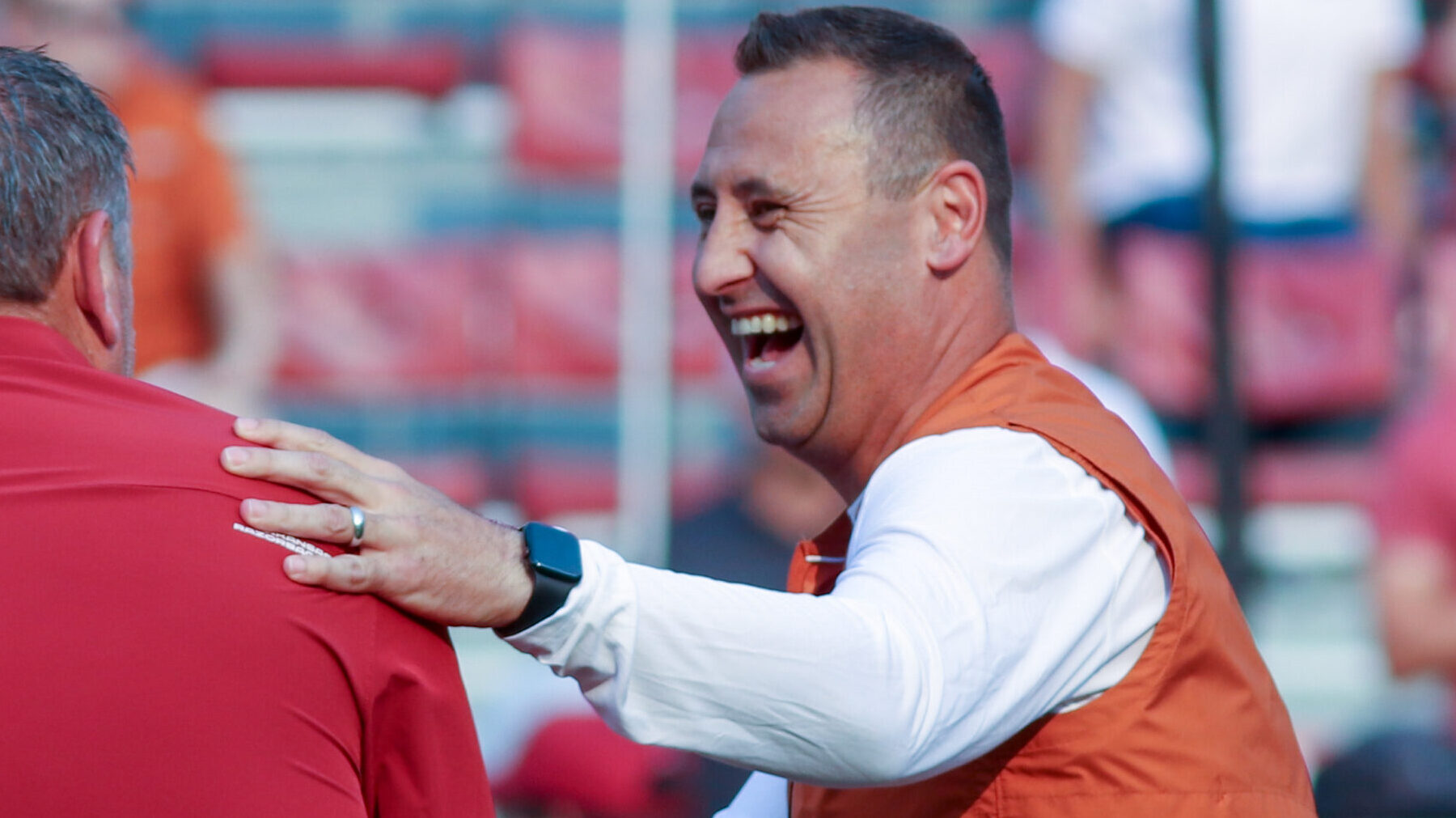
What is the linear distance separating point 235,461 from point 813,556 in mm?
784

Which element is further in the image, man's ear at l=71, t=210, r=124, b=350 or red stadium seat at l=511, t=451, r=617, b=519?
red stadium seat at l=511, t=451, r=617, b=519

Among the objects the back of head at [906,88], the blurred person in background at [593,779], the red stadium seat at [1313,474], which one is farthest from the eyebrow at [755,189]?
the red stadium seat at [1313,474]

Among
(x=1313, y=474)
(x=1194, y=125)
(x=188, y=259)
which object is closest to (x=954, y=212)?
(x=1194, y=125)

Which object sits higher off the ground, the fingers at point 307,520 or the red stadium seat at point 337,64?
the red stadium seat at point 337,64

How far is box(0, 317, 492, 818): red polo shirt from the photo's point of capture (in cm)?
136

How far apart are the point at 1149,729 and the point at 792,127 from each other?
83 centimetres

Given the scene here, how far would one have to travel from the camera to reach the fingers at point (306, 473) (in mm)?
1427

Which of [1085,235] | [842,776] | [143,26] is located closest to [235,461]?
[842,776]

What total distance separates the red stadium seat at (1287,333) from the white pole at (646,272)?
5.14 feet

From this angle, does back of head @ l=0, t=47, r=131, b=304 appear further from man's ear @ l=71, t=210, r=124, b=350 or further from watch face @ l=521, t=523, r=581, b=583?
watch face @ l=521, t=523, r=581, b=583

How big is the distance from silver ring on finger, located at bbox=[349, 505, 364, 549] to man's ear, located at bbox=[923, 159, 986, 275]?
0.85m

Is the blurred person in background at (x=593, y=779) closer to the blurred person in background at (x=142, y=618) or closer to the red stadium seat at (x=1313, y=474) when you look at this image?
the blurred person in background at (x=142, y=618)

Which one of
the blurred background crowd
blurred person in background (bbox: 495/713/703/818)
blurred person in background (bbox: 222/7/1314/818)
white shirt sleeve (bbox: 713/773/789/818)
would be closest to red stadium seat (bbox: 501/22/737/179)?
the blurred background crowd

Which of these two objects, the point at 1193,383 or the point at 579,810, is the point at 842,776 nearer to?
the point at 579,810
